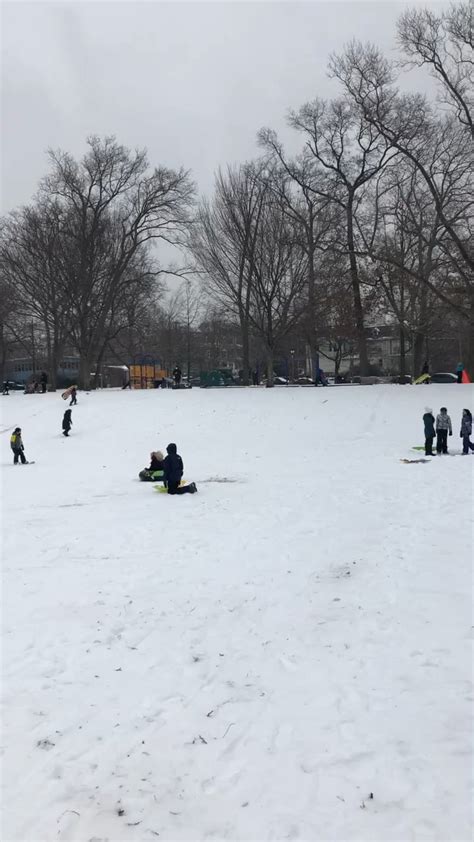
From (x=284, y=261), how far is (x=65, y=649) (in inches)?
1361

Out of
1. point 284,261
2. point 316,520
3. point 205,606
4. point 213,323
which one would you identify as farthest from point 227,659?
point 213,323

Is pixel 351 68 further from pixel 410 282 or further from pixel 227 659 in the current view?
pixel 227 659

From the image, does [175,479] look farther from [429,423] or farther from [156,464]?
[429,423]

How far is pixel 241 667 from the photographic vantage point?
18.1ft

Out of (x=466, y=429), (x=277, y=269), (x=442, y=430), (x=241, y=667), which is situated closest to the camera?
(x=241, y=667)

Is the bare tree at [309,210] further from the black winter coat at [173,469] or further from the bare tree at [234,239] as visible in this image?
the black winter coat at [173,469]

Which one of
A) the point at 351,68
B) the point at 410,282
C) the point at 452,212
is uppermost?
the point at 351,68

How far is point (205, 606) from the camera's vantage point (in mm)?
6922

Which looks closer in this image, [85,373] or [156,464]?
[156,464]

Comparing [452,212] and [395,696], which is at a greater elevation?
[452,212]

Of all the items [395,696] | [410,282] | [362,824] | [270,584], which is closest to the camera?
[362,824]

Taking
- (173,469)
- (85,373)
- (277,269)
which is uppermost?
(277,269)

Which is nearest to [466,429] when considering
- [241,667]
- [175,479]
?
[175,479]

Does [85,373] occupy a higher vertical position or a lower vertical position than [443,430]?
higher
